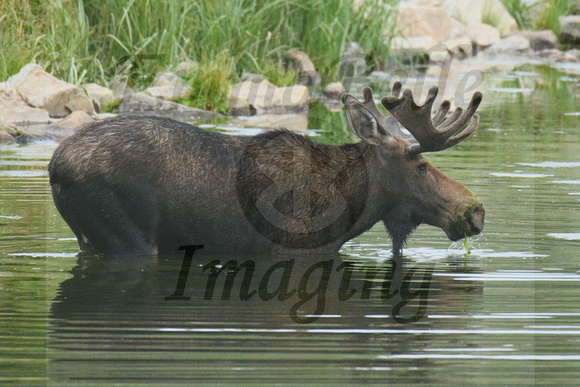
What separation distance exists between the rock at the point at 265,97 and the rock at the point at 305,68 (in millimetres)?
1419

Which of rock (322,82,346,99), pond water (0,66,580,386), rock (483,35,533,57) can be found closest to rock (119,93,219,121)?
rock (322,82,346,99)

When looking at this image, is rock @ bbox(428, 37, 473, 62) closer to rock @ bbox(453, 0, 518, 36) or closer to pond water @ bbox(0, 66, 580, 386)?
rock @ bbox(453, 0, 518, 36)

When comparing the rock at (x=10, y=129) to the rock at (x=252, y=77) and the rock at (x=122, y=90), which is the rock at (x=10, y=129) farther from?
the rock at (x=252, y=77)

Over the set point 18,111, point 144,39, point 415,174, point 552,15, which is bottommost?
point 552,15

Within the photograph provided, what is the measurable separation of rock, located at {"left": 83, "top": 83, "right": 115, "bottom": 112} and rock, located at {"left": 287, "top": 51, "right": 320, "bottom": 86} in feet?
16.4

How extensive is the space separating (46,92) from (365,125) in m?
8.43

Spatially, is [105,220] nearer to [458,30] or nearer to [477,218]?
[477,218]

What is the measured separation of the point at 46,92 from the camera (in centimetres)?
1528

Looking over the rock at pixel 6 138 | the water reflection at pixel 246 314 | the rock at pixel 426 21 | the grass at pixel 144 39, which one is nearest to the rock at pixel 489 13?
the rock at pixel 426 21

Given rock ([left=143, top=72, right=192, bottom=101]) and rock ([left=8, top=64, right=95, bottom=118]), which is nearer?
rock ([left=8, top=64, right=95, bottom=118])

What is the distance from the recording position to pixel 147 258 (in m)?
7.74

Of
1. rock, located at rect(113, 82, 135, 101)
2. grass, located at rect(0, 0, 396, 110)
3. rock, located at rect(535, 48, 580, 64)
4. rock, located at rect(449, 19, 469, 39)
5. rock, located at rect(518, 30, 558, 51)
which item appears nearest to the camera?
grass, located at rect(0, 0, 396, 110)

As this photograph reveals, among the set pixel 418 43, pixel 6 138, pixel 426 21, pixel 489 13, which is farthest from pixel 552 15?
pixel 6 138

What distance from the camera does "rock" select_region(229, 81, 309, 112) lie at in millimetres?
17766
